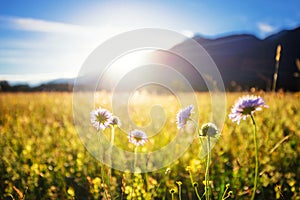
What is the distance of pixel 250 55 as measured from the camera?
29641 millimetres

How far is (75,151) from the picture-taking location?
10.0ft

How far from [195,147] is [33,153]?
4.79 ft

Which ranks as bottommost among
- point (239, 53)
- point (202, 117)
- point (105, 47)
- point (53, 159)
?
point (53, 159)

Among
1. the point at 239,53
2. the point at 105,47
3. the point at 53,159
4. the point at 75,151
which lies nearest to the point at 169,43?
the point at 105,47

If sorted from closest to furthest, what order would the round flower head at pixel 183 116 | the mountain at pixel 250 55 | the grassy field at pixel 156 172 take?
the round flower head at pixel 183 116, the grassy field at pixel 156 172, the mountain at pixel 250 55

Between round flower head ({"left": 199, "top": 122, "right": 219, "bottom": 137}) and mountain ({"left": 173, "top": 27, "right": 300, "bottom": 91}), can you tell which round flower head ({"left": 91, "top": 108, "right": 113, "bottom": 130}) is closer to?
round flower head ({"left": 199, "top": 122, "right": 219, "bottom": 137})

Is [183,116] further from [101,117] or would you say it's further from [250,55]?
[250,55]

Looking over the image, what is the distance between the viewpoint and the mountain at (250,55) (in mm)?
→ 23484

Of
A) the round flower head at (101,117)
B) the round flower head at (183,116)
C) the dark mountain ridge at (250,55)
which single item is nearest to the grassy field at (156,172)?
the round flower head at (101,117)

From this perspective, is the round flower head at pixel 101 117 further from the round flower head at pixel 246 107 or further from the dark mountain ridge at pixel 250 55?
the dark mountain ridge at pixel 250 55

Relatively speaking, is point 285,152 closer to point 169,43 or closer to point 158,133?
point 158,133

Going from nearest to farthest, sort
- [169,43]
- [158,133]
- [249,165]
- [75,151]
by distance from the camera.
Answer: [249,165]
[75,151]
[158,133]
[169,43]

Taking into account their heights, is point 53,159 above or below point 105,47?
below

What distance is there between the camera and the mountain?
77.0 feet
